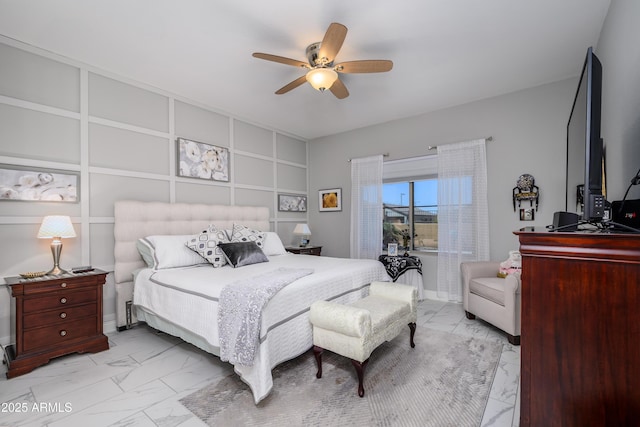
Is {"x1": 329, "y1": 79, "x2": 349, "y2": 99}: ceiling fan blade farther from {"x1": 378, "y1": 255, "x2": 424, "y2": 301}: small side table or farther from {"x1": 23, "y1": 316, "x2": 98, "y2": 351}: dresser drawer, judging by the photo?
{"x1": 23, "y1": 316, "x2": 98, "y2": 351}: dresser drawer

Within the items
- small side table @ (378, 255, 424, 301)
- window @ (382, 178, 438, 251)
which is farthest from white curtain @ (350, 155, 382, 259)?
small side table @ (378, 255, 424, 301)

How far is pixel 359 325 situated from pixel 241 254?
1698 millimetres

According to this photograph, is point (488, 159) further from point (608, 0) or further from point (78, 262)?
point (78, 262)

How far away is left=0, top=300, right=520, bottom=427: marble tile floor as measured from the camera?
5.66 feet

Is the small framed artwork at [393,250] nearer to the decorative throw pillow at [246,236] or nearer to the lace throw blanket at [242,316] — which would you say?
the decorative throw pillow at [246,236]

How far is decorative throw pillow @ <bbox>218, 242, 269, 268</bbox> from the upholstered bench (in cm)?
121

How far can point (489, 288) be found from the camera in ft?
9.68

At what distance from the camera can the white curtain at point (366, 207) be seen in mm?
4707

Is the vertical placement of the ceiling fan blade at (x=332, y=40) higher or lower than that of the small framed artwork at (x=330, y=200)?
higher

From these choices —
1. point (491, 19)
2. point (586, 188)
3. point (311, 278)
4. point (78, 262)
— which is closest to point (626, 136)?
point (586, 188)

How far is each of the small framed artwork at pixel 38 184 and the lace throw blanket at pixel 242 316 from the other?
2065mm

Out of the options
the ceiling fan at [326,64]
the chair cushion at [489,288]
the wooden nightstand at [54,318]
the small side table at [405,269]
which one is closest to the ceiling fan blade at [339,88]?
the ceiling fan at [326,64]

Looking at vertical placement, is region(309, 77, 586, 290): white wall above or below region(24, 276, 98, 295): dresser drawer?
above

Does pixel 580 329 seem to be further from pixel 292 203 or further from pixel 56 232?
pixel 292 203
